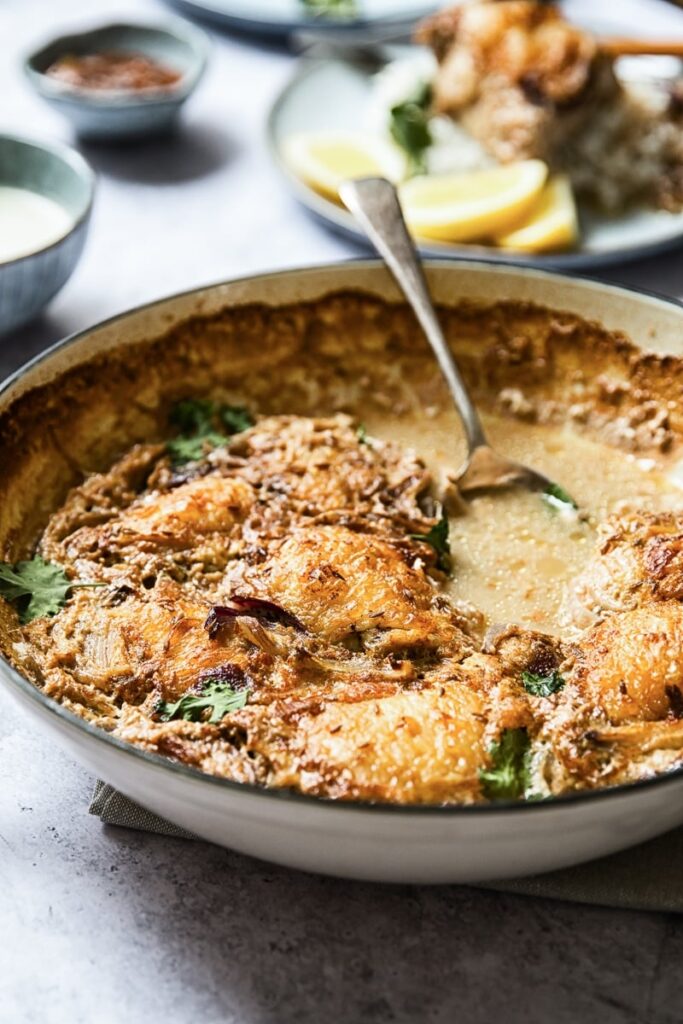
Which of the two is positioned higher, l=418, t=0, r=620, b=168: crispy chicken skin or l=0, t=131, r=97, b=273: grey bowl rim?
l=0, t=131, r=97, b=273: grey bowl rim

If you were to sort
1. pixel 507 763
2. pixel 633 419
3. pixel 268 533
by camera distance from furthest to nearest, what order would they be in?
pixel 633 419
pixel 268 533
pixel 507 763

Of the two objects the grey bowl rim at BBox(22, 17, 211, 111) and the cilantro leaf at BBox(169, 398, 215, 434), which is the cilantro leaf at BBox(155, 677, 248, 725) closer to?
the cilantro leaf at BBox(169, 398, 215, 434)

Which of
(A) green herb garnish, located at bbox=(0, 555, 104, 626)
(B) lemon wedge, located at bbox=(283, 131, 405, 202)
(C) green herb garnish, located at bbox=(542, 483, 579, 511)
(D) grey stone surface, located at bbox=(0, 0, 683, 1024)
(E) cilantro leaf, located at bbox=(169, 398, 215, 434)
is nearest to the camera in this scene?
(D) grey stone surface, located at bbox=(0, 0, 683, 1024)

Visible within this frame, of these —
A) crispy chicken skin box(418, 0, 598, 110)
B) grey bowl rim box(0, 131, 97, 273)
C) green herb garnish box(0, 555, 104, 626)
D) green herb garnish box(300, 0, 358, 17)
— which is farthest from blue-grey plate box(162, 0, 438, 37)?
green herb garnish box(0, 555, 104, 626)

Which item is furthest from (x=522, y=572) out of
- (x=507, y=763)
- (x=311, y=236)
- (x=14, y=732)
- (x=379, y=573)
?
(x=311, y=236)

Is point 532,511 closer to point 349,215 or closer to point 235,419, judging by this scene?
point 235,419

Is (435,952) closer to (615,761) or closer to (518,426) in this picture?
(615,761)
